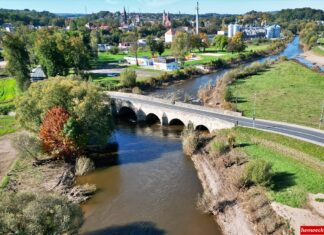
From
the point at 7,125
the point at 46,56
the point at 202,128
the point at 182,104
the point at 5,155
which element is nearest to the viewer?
the point at 5,155

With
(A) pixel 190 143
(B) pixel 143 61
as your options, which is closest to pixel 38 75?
(B) pixel 143 61

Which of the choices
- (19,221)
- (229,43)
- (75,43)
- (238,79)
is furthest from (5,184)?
(229,43)

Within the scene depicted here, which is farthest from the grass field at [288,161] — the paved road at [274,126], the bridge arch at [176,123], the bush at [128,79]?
the bush at [128,79]

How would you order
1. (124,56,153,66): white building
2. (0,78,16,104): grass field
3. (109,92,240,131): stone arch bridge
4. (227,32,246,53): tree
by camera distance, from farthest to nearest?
(227,32,246,53): tree → (124,56,153,66): white building → (0,78,16,104): grass field → (109,92,240,131): stone arch bridge

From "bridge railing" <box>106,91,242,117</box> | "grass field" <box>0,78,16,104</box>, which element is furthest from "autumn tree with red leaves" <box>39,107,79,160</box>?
"grass field" <box>0,78,16,104</box>

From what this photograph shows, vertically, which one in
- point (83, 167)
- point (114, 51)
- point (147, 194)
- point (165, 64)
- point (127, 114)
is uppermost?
point (114, 51)

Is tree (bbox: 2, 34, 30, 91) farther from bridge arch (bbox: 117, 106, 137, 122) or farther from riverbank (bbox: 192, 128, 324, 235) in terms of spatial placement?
riverbank (bbox: 192, 128, 324, 235)

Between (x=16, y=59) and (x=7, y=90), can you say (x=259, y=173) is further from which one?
(x=7, y=90)
